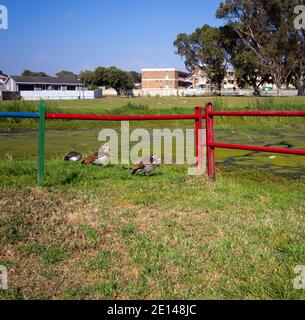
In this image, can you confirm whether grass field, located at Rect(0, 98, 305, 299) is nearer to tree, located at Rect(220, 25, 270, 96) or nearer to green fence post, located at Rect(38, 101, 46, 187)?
green fence post, located at Rect(38, 101, 46, 187)

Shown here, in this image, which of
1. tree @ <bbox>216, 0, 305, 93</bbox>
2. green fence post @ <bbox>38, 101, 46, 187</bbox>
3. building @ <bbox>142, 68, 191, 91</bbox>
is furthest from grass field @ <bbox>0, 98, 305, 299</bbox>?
building @ <bbox>142, 68, 191, 91</bbox>

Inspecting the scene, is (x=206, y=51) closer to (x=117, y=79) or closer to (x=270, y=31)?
(x=270, y=31)

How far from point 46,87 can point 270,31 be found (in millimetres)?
42226

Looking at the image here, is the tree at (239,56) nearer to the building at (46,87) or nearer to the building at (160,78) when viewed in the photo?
the building at (46,87)

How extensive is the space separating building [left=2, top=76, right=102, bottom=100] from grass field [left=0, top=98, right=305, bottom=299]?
50946mm

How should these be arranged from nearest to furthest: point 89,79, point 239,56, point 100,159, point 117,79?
point 100,159 → point 239,56 → point 117,79 → point 89,79

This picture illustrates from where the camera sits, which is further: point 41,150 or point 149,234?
point 41,150

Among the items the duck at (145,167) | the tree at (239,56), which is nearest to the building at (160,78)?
the tree at (239,56)

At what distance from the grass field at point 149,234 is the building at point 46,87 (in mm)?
50946

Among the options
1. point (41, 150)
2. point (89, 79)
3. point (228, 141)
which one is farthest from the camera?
point (89, 79)

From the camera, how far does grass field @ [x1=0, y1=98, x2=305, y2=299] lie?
2.63 meters

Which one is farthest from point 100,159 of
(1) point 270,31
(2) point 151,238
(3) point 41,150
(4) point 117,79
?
(4) point 117,79

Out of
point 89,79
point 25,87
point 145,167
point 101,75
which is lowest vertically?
point 145,167

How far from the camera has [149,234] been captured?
11.6 ft
